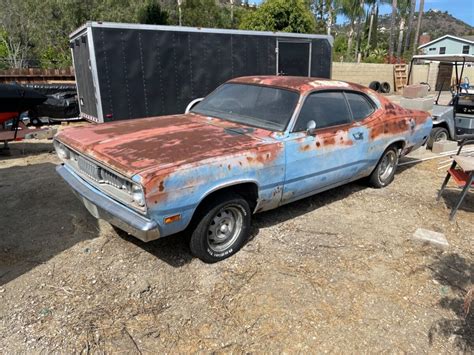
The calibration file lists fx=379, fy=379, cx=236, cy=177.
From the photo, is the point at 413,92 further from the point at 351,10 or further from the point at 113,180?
the point at 351,10

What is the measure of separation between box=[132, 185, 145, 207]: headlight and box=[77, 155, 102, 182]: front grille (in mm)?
565

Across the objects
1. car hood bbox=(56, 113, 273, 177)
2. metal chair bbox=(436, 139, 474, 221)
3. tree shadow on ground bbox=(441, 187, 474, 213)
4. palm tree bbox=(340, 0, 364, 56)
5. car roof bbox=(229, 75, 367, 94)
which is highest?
palm tree bbox=(340, 0, 364, 56)

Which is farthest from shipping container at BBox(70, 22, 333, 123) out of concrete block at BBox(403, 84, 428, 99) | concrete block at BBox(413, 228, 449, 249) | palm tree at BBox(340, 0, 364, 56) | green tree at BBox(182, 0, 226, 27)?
palm tree at BBox(340, 0, 364, 56)

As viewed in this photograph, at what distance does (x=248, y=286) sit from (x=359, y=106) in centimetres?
291

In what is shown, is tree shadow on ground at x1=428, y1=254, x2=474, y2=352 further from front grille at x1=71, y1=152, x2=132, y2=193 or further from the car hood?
front grille at x1=71, y1=152, x2=132, y2=193

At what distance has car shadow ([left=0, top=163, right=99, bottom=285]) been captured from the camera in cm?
361

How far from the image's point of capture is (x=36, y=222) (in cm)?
431

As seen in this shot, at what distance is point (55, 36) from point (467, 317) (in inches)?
872

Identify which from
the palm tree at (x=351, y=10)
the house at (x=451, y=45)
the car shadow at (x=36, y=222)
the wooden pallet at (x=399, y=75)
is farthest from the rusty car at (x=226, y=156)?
the house at (x=451, y=45)

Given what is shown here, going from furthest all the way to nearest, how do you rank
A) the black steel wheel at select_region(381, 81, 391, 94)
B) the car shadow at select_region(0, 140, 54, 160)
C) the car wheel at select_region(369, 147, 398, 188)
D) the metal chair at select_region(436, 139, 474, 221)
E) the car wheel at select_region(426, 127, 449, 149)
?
the black steel wheel at select_region(381, 81, 391, 94)
the car wheel at select_region(426, 127, 449, 149)
the car shadow at select_region(0, 140, 54, 160)
the car wheel at select_region(369, 147, 398, 188)
the metal chair at select_region(436, 139, 474, 221)

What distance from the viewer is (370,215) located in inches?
189

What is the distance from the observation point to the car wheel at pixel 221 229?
3.34 meters

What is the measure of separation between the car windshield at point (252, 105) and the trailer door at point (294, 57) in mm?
5558

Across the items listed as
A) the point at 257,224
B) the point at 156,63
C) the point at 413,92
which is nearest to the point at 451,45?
the point at 413,92
